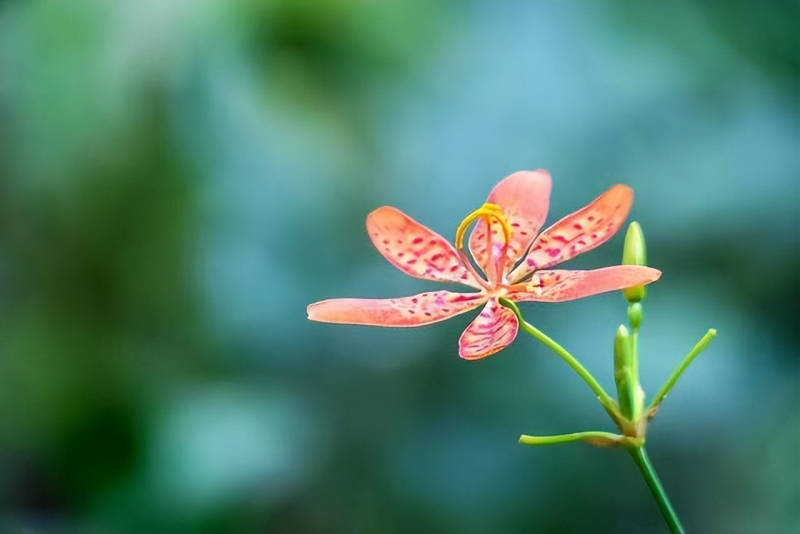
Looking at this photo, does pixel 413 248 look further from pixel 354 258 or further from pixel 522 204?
pixel 354 258

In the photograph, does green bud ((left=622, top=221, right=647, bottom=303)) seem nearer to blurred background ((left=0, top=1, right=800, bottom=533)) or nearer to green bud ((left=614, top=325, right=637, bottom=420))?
green bud ((left=614, top=325, right=637, bottom=420))

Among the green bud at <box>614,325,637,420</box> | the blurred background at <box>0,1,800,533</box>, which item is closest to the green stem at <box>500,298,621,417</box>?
the green bud at <box>614,325,637,420</box>

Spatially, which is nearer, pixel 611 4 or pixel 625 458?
pixel 625 458

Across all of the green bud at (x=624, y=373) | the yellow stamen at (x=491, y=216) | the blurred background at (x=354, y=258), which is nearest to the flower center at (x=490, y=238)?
the yellow stamen at (x=491, y=216)

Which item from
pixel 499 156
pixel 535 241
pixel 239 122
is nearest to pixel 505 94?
pixel 499 156

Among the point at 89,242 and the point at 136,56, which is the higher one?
the point at 136,56

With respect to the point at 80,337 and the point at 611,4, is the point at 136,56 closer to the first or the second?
the point at 80,337

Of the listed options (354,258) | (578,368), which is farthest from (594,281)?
(354,258)
